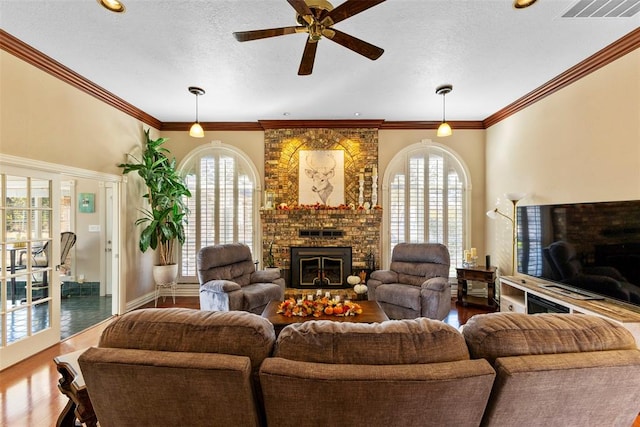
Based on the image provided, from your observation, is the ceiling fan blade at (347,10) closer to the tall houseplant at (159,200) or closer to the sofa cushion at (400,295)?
the sofa cushion at (400,295)

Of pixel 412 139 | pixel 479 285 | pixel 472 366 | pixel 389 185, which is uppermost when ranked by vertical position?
pixel 412 139

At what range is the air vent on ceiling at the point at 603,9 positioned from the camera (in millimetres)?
2209

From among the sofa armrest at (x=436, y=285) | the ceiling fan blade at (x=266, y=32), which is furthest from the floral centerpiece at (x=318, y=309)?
the ceiling fan blade at (x=266, y=32)

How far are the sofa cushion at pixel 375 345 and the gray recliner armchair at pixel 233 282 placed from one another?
245cm

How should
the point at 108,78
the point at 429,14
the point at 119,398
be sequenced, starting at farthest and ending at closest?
1. the point at 108,78
2. the point at 429,14
3. the point at 119,398

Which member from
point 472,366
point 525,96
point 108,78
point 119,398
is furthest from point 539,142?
point 108,78

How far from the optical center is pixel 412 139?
5.21 meters

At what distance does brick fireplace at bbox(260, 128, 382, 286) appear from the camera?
200 inches

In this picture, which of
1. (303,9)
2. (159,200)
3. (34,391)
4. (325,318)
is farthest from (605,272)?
(159,200)

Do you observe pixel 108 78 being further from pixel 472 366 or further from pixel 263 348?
pixel 472 366

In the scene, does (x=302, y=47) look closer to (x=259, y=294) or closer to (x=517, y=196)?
(x=259, y=294)

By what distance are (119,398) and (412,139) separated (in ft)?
17.0

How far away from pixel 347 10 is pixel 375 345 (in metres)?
1.92

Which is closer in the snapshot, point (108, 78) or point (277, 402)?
point (277, 402)
